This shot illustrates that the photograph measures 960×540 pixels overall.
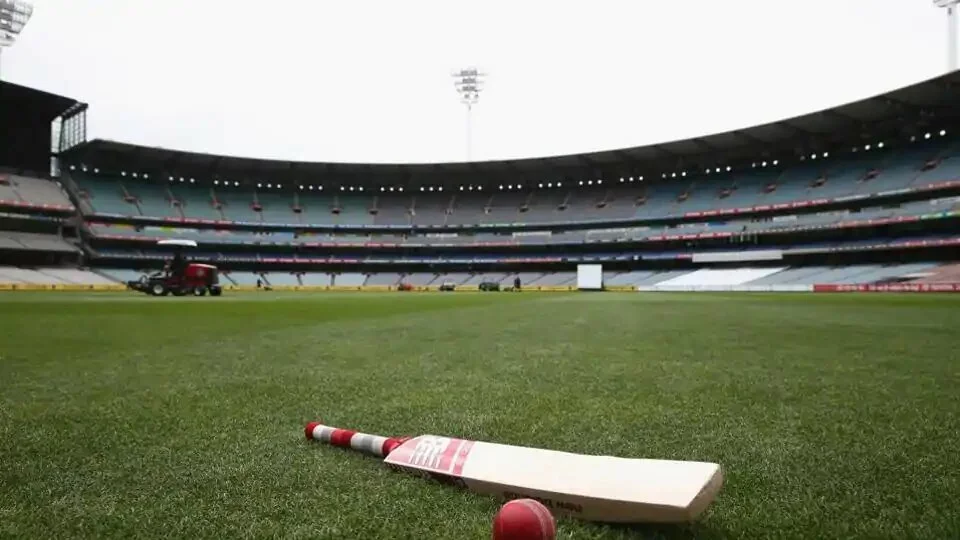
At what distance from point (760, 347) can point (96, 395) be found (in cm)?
685

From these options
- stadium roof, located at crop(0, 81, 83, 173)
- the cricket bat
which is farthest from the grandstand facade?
the cricket bat

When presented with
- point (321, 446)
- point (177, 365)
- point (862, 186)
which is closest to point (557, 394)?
point (321, 446)

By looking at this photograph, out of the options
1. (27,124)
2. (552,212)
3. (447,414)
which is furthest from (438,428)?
(27,124)

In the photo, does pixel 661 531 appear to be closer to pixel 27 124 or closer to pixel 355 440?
pixel 355 440

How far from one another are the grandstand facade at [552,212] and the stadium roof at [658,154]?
231 mm

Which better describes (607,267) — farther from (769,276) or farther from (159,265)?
(159,265)

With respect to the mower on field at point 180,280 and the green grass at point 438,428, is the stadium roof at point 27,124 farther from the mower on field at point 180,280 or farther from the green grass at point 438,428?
the green grass at point 438,428

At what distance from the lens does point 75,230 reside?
5575 cm

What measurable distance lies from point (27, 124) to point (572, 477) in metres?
67.6

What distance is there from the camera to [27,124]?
2083 inches

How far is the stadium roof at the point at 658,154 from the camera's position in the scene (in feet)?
142

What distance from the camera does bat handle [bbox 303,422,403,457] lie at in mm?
2542

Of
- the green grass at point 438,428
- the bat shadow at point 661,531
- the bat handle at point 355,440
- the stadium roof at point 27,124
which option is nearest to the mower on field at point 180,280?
the green grass at point 438,428

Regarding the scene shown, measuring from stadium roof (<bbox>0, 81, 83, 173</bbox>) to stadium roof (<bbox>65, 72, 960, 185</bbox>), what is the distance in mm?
2615
